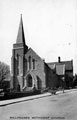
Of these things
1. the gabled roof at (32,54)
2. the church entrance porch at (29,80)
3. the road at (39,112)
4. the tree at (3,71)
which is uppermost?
the gabled roof at (32,54)

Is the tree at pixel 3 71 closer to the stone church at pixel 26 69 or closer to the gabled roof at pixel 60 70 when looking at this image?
the stone church at pixel 26 69

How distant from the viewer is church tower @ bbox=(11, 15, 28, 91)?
46.3 m

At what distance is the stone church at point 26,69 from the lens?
45.7 metres

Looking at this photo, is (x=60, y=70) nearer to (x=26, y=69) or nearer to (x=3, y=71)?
(x=26, y=69)

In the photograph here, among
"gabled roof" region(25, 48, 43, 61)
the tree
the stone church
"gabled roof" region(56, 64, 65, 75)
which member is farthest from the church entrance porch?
"gabled roof" region(56, 64, 65, 75)

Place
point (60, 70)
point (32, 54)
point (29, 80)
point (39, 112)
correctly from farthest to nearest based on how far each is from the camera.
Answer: point (60, 70), point (32, 54), point (29, 80), point (39, 112)

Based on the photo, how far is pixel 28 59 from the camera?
47.3 metres

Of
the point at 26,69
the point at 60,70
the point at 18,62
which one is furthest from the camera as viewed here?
the point at 60,70

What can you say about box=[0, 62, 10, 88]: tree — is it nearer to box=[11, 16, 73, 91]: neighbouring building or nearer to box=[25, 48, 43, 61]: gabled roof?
box=[11, 16, 73, 91]: neighbouring building

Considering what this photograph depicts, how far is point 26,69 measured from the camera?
47.0 metres

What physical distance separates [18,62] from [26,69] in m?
3.02

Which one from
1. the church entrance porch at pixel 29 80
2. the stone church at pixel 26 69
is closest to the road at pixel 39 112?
the stone church at pixel 26 69

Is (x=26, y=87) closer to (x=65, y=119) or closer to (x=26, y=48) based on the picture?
(x=26, y=48)

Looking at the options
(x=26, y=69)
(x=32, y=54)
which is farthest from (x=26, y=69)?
(x=32, y=54)
